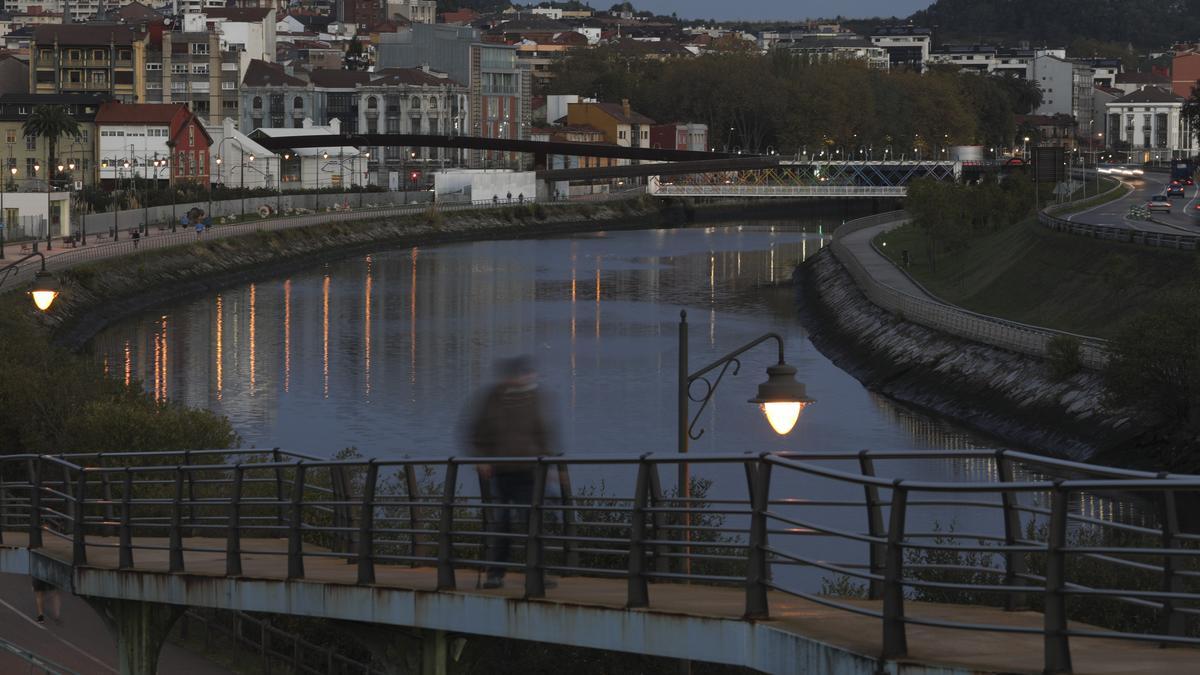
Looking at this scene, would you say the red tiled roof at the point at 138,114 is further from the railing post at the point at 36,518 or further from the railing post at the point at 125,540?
the railing post at the point at 125,540

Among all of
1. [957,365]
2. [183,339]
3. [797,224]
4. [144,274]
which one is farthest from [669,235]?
[957,365]

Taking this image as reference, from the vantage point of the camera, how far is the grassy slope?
5069 cm

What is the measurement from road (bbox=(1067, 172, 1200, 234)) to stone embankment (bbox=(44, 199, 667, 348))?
34.4 meters

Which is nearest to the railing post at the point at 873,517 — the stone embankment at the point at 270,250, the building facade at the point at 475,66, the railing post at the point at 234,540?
the railing post at the point at 234,540

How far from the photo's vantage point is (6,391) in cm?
3241

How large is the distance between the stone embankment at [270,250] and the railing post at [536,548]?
51.8 metres

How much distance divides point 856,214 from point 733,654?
143510 millimetres

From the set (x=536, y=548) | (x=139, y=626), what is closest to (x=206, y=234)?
(x=139, y=626)

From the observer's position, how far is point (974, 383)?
47781 millimetres

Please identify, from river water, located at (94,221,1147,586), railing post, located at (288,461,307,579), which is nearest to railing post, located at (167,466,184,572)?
railing post, located at (288,461,307,579)

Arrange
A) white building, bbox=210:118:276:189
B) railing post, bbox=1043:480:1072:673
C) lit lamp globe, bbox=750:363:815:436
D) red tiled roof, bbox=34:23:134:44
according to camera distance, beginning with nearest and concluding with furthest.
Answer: railing post, bbox=1043:480:1072:673
lit lamp globe, bbox=750:363:815:436
white building, bbox=210:118:276:189
red tiled roof, bbox=34:23:134:44

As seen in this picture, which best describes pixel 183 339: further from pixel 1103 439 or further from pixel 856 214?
pixel 856 214

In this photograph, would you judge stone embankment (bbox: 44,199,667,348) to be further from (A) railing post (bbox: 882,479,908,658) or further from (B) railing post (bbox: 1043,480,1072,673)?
(B) railing post (bbox: 1043,480,1072,673)

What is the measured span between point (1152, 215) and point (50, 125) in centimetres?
5864
